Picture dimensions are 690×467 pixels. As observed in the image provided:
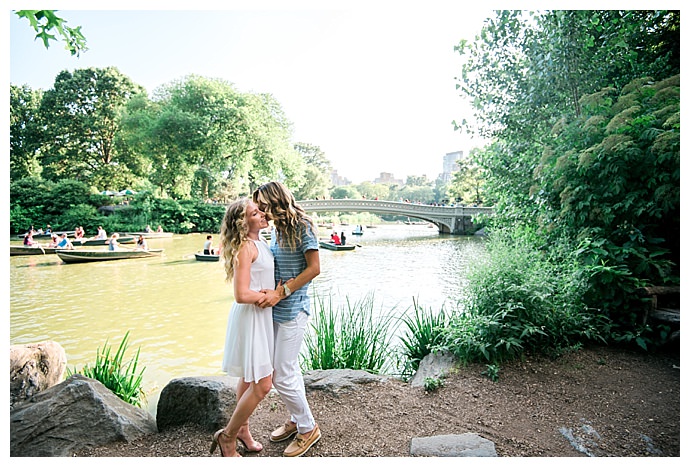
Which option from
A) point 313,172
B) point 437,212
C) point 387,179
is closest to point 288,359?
point 437,212

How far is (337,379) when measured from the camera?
215cm

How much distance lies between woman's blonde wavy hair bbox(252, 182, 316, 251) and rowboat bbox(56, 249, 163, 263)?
9300 mm

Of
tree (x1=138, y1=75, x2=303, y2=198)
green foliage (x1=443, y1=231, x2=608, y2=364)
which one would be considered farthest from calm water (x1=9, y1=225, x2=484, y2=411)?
tree (x1=138, y1=75, x2=303, y2=198)

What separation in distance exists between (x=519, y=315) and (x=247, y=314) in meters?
1.63

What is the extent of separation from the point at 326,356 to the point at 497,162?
309 centimetres

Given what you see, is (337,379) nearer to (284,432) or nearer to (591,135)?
(284,432)

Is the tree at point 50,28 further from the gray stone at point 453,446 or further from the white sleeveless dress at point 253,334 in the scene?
the gray stone at point 453,446

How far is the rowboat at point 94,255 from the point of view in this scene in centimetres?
888

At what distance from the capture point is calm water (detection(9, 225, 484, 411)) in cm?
398

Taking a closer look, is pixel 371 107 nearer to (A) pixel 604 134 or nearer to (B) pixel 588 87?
(B) pixel 588 87

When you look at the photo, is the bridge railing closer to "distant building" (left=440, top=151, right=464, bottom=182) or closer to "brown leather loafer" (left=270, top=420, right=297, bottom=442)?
"distant building" (left=440, top=151, right=464, bottom=182)

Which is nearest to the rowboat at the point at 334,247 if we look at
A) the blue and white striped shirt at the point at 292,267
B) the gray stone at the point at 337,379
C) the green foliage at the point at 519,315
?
the green foliage at the point at 519,315

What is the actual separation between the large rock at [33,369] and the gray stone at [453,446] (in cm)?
181
